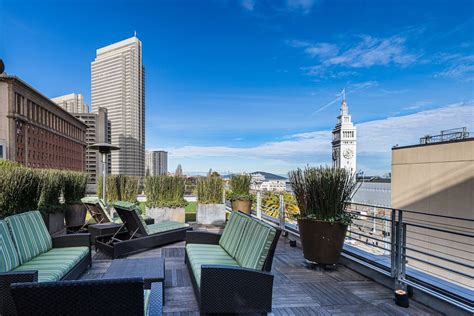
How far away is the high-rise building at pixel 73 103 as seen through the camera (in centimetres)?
11194

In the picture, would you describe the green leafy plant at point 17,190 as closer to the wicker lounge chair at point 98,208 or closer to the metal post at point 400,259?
the wicker lounge chair at point 98,208

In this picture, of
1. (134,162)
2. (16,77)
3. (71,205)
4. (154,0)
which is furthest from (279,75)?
(16,77)

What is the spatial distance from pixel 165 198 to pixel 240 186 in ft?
6.93

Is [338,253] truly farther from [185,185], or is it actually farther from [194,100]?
[194,100]

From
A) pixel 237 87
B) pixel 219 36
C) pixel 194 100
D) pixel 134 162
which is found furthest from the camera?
pixel 134 162

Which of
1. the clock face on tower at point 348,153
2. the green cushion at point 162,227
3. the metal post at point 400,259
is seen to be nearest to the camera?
the metal post at point 400,259

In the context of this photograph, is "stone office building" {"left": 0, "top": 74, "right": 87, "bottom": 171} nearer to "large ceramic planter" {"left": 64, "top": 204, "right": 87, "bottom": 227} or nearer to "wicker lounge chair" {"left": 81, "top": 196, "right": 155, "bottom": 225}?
"large ceramic planter" {"left": 64, "top": 204, "right": 87, "bottom": 227}

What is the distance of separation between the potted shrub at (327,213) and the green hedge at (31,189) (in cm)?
491

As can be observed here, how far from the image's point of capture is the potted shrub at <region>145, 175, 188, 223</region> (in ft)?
25.7

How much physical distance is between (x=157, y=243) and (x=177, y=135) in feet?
67.8

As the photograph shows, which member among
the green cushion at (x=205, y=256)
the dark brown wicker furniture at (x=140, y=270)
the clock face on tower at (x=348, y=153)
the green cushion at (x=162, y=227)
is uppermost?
the clock face on tower at (x=348, y=153)

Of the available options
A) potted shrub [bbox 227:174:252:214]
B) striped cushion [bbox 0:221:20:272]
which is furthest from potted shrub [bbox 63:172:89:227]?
striped cushion [bbox 0:221:20:272]

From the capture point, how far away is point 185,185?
27.1 ft

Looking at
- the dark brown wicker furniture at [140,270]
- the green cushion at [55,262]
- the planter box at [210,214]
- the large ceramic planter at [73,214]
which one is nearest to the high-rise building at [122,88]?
the large ceramic planter at [73,214]
